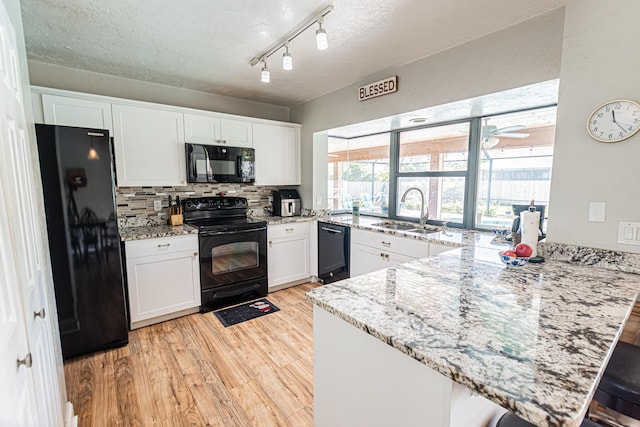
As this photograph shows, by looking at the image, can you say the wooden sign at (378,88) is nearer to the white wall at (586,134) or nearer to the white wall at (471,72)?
the white wall at (471,72)

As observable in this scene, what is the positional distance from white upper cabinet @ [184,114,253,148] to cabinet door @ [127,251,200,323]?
1.27m

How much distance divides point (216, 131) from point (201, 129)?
164 mm

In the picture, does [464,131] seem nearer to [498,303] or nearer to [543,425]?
[498,303]

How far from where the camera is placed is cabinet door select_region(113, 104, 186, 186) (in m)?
2.70

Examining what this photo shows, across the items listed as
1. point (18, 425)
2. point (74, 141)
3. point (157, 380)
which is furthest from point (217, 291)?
point (18, 425)

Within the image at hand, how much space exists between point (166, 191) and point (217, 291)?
1267mm

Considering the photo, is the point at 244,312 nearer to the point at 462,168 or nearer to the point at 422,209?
the point at 422,209

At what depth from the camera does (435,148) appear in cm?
317

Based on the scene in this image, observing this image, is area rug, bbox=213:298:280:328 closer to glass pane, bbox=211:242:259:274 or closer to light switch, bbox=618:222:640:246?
glass pane, bbox=211:242:259:274

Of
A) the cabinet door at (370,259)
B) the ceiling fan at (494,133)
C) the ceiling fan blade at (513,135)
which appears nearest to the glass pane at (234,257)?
the cabinet door at (370,259)

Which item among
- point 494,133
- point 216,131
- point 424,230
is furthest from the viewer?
point 216,131

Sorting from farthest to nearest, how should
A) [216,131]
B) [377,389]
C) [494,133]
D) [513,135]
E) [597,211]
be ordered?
[216,131]
[494,133]
[513,135]
[597,211]
[377,389]

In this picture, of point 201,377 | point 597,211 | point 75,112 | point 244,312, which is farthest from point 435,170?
point 75,112

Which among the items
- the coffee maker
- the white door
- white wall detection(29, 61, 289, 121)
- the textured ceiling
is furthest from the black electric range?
the white door
